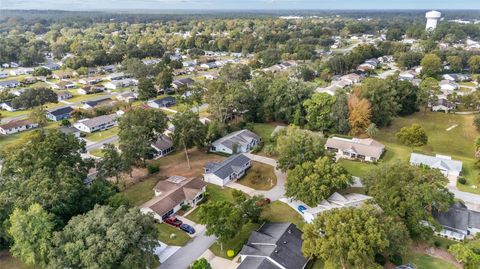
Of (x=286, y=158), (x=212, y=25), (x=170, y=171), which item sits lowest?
(x=170, y=171)

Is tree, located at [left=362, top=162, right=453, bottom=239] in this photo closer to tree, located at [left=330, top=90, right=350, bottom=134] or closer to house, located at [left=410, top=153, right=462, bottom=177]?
house, located at [left=410, top=153, right=462, bottom=177]

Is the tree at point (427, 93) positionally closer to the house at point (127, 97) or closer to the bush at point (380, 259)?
the bush at point (380, 259)

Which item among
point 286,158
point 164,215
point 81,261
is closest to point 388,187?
point 286,158

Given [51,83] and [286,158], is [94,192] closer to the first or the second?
[286,158]

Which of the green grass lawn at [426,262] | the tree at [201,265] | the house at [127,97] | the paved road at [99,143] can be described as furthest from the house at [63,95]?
the green grass lawn at [426,262]

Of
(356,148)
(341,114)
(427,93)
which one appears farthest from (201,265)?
(427,93)

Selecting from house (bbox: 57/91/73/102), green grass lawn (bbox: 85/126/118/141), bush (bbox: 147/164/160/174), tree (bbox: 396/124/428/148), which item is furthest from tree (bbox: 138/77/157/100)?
tree (bbox: 396/124/428/148)

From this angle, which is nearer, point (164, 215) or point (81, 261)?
point (81, 261)
